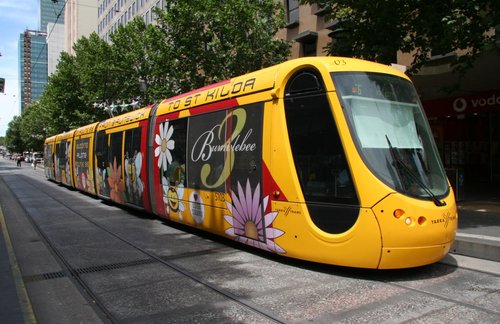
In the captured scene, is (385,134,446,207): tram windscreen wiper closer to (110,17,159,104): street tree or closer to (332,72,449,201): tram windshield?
(332,72,449,201): tram windshield

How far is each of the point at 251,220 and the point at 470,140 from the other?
17077 millimetres

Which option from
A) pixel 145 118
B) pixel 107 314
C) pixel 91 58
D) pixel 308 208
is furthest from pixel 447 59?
pixel 91 58

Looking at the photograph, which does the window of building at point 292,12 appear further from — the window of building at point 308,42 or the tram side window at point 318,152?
the tram side window at point 318,152

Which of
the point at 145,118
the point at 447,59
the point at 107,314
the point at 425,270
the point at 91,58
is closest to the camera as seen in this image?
the point at 107,314

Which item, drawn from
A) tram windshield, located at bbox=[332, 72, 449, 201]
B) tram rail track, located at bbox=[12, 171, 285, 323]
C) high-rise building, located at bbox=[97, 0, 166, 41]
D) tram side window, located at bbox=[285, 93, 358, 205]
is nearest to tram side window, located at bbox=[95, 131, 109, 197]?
tram rail track, located at bbox=[12, 171, 285, 323]

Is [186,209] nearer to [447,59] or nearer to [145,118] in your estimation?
[145,118]

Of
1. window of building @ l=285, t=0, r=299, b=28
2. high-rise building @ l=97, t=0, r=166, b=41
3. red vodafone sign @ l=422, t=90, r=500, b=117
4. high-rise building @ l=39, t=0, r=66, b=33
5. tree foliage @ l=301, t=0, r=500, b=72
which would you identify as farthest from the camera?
high-rise building @ l=97, t=0, r=166, b=41

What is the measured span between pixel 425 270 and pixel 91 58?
30658mm

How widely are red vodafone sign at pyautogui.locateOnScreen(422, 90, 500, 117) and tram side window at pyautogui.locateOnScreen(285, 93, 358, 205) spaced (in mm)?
14296

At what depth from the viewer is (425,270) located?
6.36 metres

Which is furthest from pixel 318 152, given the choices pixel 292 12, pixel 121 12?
pixel 121 12

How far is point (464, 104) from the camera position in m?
18.5

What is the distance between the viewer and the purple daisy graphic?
267 inches

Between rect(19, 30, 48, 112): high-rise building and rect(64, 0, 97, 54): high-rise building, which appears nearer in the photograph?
rect(19, 30, 48, 112): high-rise building
